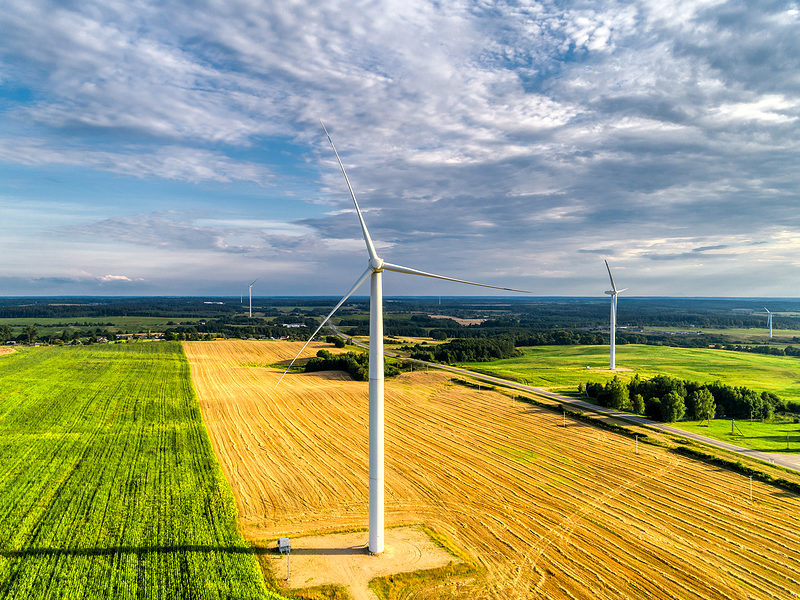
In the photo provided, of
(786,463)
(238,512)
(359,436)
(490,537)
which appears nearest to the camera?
(490,537)

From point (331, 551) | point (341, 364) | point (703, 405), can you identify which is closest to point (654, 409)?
point (703, 405)

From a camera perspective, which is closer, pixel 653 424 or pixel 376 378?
pixel 376 378

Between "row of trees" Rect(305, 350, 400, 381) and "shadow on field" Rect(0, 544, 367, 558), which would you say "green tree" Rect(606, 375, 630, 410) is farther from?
"shadow on field" Rect(0, 544, 367, 558)

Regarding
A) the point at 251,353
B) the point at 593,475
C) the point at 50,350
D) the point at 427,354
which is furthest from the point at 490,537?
the point at 50,350

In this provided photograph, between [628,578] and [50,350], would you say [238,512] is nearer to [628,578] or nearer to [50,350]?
[628,578]

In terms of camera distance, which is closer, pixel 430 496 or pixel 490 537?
pixel 490 537

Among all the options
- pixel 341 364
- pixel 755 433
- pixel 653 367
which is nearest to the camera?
pixel 755 433

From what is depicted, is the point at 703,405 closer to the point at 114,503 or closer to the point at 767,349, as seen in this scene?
the point at 114,503
